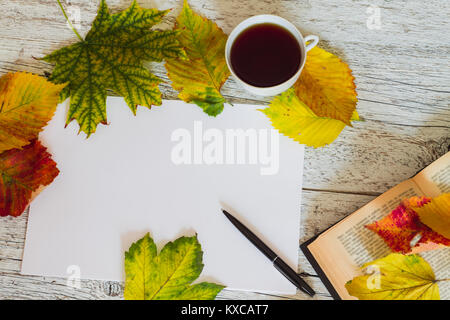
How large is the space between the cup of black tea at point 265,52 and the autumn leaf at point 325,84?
0.04 metres

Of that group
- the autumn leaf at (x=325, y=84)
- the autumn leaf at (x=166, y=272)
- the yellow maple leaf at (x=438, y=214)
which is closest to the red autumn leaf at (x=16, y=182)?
the autumn leaf at (x=166, y=272)

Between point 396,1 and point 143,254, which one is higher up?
point 396,1

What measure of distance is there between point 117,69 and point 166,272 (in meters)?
0.34

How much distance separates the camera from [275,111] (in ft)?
2.14

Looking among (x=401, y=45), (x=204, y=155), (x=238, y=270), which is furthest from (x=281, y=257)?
(x=401, y=45)

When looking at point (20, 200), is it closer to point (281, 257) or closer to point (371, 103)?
point (281, 257)

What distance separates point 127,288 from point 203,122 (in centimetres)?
31

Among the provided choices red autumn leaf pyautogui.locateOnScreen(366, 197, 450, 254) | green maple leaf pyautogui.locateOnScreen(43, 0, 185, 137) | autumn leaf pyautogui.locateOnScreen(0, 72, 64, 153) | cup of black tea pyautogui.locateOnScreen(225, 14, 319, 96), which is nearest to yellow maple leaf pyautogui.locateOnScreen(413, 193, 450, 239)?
red autumn leaf pyautogui.locateOnScreen(366, 197, 450, 254)

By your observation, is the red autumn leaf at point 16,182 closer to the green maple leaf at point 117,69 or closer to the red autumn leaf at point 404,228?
the green maple leaf at point 117,69

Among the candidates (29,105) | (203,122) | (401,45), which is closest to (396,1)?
(401,45)

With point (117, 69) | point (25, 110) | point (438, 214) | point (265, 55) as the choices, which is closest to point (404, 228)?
point (438, 214)

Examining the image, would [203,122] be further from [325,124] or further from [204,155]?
[325,124]

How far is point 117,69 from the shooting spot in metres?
0.63
